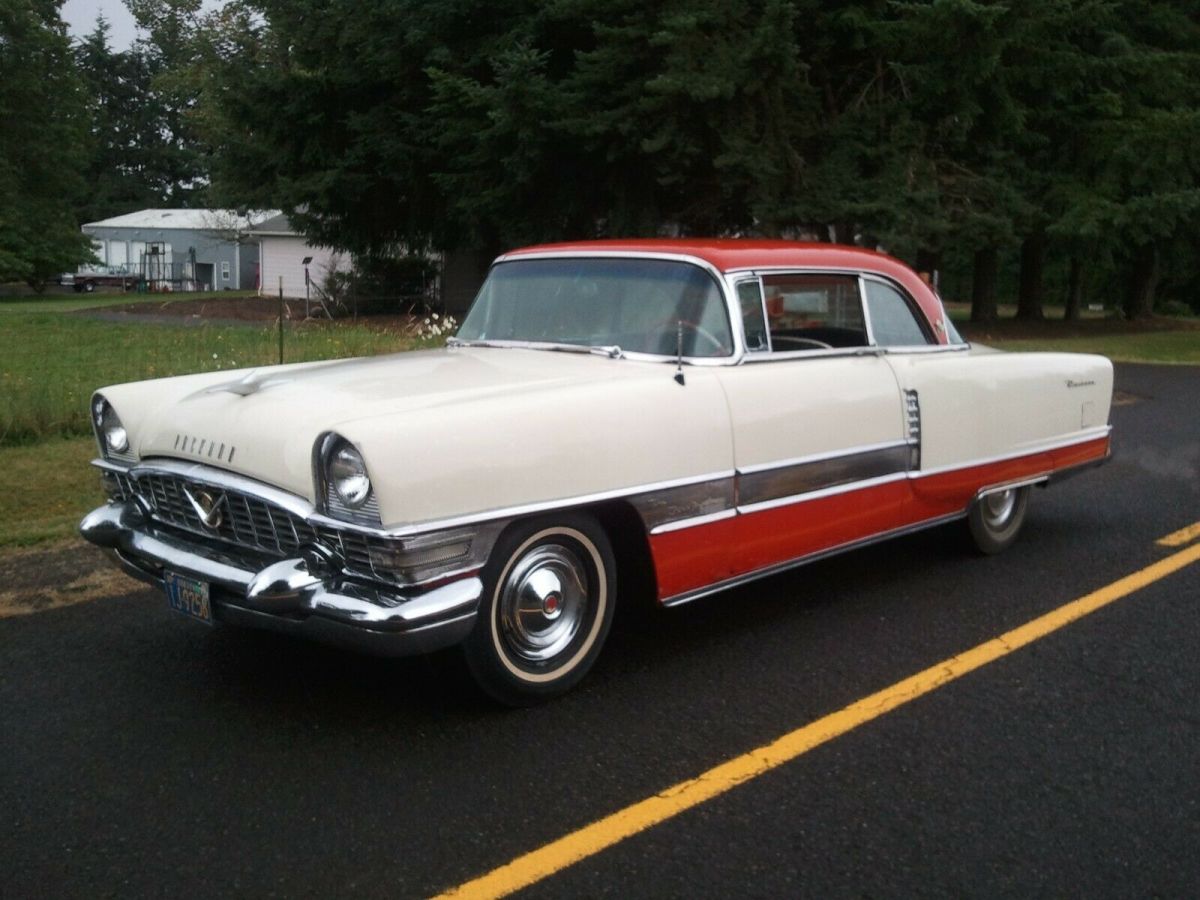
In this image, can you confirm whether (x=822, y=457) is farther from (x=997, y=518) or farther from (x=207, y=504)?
(x=207, y=504)

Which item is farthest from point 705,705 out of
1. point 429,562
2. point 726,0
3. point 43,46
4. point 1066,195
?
point 43,46

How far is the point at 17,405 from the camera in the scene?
10117mm

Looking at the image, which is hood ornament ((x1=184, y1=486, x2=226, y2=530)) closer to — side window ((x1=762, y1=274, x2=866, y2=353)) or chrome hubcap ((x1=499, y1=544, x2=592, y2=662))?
chrome hubcap ((x1=499, y1=544, x2=592, y2=662))

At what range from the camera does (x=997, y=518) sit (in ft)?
22.4

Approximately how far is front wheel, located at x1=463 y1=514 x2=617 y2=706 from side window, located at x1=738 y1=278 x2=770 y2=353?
1208 millimetres

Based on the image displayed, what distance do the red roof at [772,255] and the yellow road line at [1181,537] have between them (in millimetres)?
1903

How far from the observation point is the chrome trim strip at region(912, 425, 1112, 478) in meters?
6.00

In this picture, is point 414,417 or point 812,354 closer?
point 414,417

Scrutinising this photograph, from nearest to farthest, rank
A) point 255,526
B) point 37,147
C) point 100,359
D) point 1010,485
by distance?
point 255,526 < point 1010,485 < point 100,359 < point 37,147

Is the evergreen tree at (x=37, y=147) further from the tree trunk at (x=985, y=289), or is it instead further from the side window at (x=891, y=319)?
the side window at (x=891, y=319)

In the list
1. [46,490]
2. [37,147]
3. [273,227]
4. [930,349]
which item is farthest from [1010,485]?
[37,147]

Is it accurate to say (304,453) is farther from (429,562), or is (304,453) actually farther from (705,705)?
(705,705)

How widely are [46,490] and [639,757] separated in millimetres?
5685

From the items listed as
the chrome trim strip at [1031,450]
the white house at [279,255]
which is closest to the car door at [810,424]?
the chrome trim strip at [1031,450]
